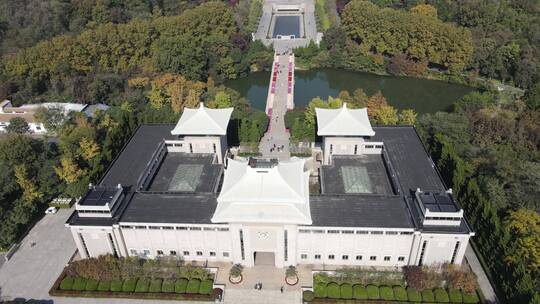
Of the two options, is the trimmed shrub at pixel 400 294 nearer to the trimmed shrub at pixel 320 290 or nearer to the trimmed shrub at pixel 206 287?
the trimmed shrub at pixel 320 290

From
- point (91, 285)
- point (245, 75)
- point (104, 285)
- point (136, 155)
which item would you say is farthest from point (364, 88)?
point (91, 285)

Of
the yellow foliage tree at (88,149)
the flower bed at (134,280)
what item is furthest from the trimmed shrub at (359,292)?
the yellow foliage tree at (88,149)

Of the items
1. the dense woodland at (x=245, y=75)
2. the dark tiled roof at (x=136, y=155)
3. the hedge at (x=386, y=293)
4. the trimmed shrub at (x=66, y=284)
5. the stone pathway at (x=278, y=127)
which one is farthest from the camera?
the stone pathway at (x=278, y=127)

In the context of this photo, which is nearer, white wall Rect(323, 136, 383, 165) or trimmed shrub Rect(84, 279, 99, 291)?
trimmed shrub Rect(84, 279, 99, 291)

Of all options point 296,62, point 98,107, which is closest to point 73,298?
point 98,107

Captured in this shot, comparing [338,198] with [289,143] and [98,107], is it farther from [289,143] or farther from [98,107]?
[98,107]

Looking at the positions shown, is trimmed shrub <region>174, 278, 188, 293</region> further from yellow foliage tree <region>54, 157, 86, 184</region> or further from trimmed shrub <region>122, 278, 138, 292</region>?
yellow foliage tree <region>54, 157, 86, 184</region>

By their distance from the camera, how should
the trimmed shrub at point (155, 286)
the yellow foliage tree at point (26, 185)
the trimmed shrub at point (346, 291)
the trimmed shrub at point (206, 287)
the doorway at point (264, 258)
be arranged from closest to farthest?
the trimmed shrub at point (346, 291) → the trimmed shrub at point (206, 287) → the trimmed shrub at point (155, 286) → the doorway at point (264, 258) → the yellow foliage tree at point (26, 185)

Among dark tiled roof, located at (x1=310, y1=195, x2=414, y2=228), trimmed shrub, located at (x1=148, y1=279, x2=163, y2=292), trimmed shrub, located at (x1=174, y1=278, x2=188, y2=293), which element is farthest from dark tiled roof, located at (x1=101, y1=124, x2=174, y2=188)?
dark tiled roof, located at (x1=310, y1=195, x2=414, y2=228)
